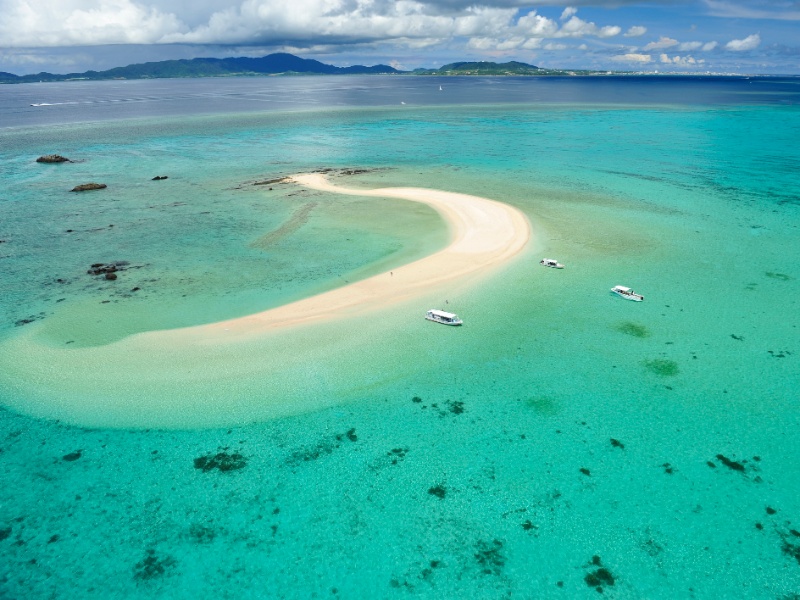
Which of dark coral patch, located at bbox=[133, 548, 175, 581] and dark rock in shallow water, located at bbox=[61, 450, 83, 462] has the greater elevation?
dark rock in shallow water, located at bbox=[61, 450, 83, 462]

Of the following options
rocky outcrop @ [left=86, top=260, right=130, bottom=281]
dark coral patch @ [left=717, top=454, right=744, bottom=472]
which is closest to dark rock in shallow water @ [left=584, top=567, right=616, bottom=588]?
dark coral patch @ [left=717, top=454, right=744, bottom=472]

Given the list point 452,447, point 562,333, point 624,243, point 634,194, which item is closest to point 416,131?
point 634,194

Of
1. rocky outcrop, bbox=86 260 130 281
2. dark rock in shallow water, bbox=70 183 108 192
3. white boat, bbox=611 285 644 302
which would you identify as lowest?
rocky outcrop, bbox=86 260 130 281

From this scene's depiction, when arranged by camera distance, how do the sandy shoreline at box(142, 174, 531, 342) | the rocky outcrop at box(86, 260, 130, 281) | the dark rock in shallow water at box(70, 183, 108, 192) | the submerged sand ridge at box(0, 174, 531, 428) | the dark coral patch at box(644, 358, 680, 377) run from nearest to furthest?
the submerged sand ridge at box(0, 174, 531, 428), the dark coral patch at box(644, 358, 680, 377), the sandy shoreline at box(142, 174, 531, 342), the rocky outcrop at box(86, 260, 130, 281), the dark rock in shallow water at box(70, 183, 108, 192)

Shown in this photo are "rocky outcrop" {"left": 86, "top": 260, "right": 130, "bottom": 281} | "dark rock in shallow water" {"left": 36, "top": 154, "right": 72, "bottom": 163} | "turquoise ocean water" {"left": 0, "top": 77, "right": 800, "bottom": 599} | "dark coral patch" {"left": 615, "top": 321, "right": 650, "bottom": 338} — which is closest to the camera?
"turquoise ocean water" {"left": 0, "top": 77, "right": 800, "bottom": 599}

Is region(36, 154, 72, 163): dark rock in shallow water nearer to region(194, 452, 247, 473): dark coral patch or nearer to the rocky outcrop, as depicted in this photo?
the rocky outcrop

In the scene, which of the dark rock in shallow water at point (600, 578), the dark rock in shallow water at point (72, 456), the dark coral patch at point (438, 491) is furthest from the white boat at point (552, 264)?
the dark rock in shallow water at point (72, 456)

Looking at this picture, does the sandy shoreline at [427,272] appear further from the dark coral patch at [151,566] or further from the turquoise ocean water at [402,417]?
the dark coral patch at [151,566]

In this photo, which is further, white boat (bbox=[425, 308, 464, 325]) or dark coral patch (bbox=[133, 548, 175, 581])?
white boat (bbox=[425, 308, 464, 325])
